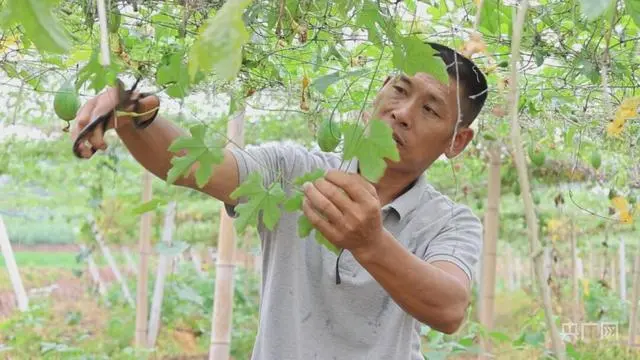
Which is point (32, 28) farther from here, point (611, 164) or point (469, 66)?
point (611, 164)

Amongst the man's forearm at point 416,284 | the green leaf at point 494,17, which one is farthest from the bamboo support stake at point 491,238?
the man's forearm at point 416,284

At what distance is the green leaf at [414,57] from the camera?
1.00 metres

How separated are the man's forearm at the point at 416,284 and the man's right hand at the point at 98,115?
0.32m

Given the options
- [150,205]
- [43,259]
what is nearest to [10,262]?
[43,259]

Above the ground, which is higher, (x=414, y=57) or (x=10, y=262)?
(x=414, y=57)

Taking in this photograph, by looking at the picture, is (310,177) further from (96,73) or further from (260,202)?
(96,73)

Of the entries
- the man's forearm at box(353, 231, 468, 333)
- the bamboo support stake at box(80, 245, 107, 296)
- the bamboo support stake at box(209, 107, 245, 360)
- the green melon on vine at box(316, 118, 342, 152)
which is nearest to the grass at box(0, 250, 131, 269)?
the bamboo support stake at box(80, 245, 107, 296)

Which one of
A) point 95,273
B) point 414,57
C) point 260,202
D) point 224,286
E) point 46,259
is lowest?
point 46,259

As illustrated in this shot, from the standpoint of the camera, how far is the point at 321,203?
984 millimetres

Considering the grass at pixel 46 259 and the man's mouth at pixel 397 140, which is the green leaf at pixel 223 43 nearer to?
the man's mouth at pixel 397 140

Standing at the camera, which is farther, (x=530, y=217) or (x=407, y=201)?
(x=407, y=201)

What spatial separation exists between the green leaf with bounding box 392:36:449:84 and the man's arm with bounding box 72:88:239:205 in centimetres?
34

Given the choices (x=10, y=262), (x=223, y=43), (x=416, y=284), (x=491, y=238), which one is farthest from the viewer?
(x=10, y=262)

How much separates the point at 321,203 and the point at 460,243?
0.56 metres
